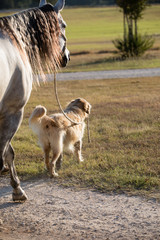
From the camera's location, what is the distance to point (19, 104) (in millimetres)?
4895

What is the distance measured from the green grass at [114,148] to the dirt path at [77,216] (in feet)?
1.28

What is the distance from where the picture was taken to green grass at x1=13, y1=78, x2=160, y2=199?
596cm

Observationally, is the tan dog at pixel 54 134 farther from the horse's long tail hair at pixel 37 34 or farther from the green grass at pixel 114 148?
the horse's long tail hair at pixel 37 34

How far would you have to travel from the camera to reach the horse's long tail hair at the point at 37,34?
200 inches

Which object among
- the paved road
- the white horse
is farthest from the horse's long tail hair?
the paved road

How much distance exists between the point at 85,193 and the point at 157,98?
755cm

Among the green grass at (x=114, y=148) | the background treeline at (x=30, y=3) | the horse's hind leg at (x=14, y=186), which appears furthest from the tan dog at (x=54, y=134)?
the background treeline at (x=30, y=3)

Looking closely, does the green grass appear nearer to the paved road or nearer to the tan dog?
the tan dog

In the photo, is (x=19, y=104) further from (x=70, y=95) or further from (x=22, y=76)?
(x=70, y=95)

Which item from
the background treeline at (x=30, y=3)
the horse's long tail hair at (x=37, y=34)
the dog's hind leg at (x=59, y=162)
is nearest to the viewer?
the horse's long tail hair at (x=37, y=34)

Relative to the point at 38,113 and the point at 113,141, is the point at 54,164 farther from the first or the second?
the point at 113,141

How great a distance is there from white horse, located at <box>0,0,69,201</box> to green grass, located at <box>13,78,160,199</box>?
4.07 feet

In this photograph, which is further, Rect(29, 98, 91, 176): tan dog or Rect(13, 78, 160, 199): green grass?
Rect(29, 98, 91, 176): tan dog

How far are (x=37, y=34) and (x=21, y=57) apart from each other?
21.0 inches
